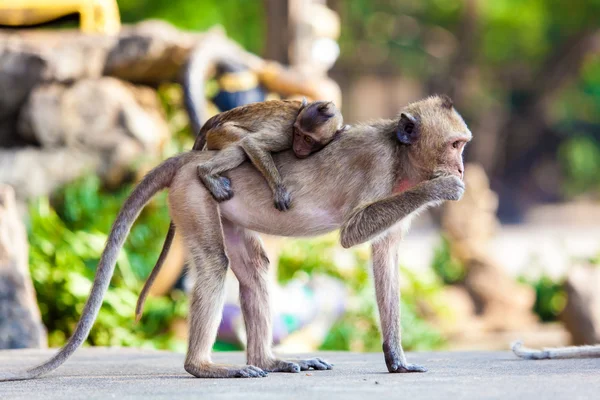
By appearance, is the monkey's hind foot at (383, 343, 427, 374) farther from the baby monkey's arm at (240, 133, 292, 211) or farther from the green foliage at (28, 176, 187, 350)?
the green foliage at (28, 176, 187, 350)

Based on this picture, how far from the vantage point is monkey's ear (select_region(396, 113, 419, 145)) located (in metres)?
4.93

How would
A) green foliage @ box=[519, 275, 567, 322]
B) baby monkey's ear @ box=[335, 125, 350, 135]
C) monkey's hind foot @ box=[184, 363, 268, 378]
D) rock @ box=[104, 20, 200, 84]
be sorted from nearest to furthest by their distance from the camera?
1. monkey's hind foot @ box=[184, 363, 268, 378]
2. baby monkey's ear @ box=[335, 125, 350, 135]
3. rock @ box=[104, 20, 200, 84]
4. green foliage @ box=[519, 275, 567, 322]

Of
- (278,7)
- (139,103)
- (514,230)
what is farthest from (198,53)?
(514,230)

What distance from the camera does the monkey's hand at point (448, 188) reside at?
4.65 m

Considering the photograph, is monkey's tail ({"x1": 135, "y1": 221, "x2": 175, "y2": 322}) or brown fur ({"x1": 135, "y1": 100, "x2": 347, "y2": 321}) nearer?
brown fur ({"x1": 135, "y1": 100, "x2": 347, "y2": 321})

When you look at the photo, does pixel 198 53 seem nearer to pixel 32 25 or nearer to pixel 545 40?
pixel 32 25

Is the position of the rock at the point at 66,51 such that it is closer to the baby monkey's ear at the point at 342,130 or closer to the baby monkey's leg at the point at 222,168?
the baby monkey's leg at the point at 222,168

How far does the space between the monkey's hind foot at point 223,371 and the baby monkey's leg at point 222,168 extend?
856mm

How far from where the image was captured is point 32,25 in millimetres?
11953

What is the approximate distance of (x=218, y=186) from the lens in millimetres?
4992

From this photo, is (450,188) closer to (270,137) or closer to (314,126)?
(314,126)

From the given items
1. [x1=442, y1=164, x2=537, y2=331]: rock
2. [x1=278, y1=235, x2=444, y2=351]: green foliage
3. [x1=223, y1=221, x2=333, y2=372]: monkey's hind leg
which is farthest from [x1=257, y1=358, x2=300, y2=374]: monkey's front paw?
[x1=442, y1=164, x2=537, y2=331]: rock

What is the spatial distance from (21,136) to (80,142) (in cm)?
76

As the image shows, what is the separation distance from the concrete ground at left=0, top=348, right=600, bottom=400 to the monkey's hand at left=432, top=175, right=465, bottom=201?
86 centimetres
